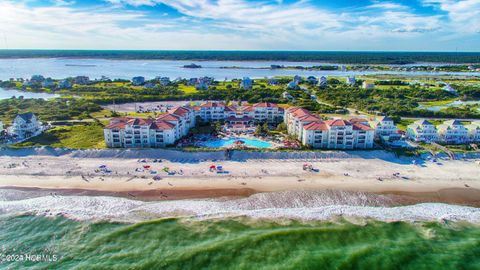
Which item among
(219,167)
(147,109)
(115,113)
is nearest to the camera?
(219,167)

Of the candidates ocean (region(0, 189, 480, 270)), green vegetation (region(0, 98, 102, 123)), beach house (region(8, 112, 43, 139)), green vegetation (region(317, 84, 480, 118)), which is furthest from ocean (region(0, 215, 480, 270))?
green vegetation (region(317, 84, 480, 118))

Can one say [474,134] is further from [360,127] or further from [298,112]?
[298,112]

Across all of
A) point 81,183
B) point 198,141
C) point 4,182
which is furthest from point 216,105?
point 4,182

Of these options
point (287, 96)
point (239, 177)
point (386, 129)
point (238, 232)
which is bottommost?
point (238, 232)

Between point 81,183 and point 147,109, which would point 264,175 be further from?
point 147,109

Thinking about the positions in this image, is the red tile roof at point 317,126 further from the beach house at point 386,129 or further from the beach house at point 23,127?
the beach house at point 23,127

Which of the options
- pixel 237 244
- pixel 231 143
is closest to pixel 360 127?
pixel 231 143
